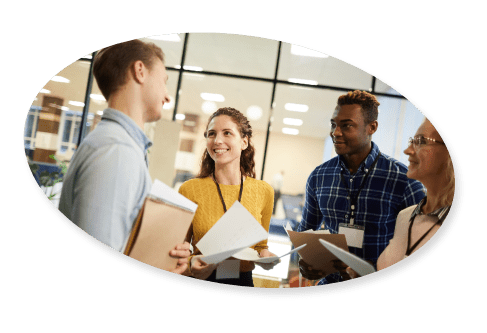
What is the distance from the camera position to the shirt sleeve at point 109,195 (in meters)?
1.57

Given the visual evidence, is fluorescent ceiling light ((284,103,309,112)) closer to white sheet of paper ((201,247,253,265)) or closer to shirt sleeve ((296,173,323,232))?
shirt sleeve ((296,173,323,232))

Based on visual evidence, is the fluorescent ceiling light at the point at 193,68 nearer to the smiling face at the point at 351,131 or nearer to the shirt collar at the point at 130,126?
the shirt collar at the point at 130,126

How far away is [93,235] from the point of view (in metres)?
1.56

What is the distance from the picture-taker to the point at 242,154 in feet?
6.42

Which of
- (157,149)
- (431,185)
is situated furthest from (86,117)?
(431,185)

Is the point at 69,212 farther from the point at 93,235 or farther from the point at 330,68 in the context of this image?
the point at 330,68

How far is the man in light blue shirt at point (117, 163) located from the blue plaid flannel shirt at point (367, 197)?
75cm

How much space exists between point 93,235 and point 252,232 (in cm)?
69

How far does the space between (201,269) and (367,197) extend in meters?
0.94

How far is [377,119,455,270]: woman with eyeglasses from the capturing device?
1.77 meters

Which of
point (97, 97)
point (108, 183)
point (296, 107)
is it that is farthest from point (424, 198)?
point (97, 97)

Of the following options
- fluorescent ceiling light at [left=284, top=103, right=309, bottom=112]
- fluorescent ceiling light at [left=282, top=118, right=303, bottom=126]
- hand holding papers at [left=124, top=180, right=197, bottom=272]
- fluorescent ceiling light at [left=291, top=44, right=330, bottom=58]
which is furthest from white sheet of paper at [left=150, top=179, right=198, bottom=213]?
fluorescent ceiling light at [left=291, top=44, right=330, bottom=58]

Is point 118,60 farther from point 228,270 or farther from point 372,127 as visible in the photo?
point 372,127

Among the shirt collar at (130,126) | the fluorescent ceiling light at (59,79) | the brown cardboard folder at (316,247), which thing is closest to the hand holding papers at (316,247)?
the brown cardboard folder at (316,247)
